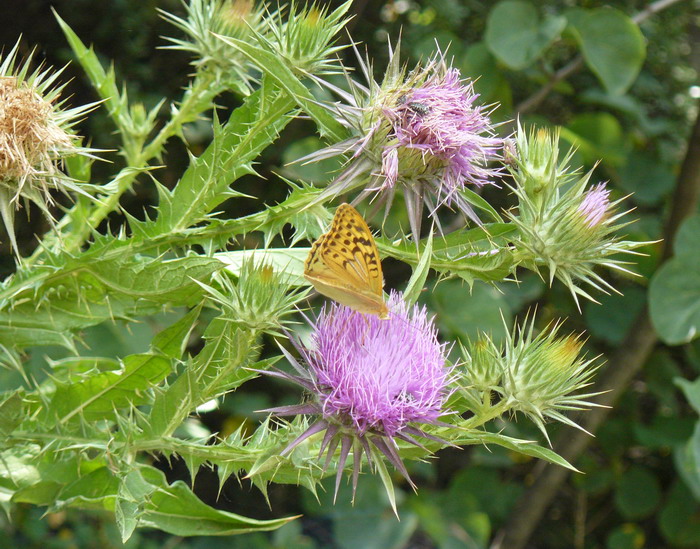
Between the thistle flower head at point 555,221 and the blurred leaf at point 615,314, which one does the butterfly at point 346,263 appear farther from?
the blurred leaf at point 615,314

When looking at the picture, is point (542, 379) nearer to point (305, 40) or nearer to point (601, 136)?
point (305, 40)

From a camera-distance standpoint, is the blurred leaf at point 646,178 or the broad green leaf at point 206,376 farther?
the blurred leaf at point 646,178

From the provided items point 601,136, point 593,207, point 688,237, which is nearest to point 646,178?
point 601,136

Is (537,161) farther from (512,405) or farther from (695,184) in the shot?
(695,184)

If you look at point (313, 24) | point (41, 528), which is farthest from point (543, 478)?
point (313, 24)

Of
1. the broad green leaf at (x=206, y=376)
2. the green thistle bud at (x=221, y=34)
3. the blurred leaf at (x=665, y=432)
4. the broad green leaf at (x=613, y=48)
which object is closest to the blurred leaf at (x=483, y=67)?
the broad green leaf at (x=613, y=48)

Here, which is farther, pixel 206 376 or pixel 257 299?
pixel 206 376

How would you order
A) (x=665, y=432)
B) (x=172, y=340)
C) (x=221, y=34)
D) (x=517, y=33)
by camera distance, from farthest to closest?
1. (x=665, y=432)
2. (x=517, y=33)
3. (x=221, y=34)
4. (x=172, y=340)
